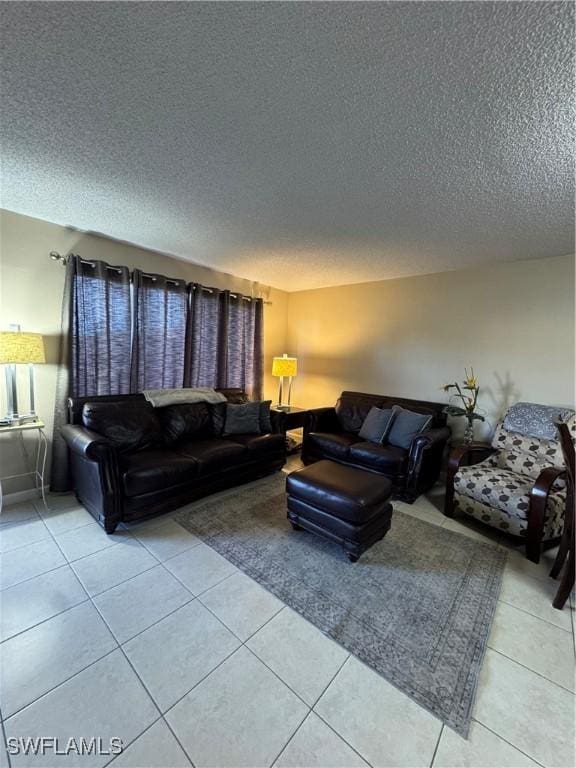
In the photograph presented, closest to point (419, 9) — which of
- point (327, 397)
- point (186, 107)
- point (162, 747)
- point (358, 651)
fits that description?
point (186, 107)

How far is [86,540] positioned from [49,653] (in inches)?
35.7

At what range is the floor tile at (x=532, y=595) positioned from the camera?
171cm

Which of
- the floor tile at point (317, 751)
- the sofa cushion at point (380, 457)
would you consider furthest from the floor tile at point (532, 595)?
the floor tile at point (317, 751)

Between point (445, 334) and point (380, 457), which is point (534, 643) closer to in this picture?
point (380, 457)

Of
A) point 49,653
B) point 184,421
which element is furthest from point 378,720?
point 184,421

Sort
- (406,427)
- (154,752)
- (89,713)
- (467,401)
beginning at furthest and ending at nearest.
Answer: (467,401)
(406,427)
(89,713)
(154,752)

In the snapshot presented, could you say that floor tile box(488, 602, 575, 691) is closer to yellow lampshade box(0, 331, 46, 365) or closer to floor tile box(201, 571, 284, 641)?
floor tile box(201, 571, 284, 641)

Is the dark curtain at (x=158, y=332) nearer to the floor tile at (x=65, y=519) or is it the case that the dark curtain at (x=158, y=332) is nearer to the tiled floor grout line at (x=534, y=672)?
the floor tile at (x=65, y=519)

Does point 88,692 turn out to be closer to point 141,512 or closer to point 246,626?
point 246,626

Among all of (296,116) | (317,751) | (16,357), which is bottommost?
(317,751)

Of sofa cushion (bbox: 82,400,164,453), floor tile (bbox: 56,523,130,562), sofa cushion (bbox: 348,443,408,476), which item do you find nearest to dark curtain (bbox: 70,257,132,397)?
sofa cushion (bbox: 82,400,164,453)

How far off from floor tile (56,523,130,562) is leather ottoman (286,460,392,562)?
1.32 m

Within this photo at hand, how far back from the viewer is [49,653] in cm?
139

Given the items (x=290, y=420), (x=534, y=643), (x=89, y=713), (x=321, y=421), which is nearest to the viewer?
(x=89, y=713)
